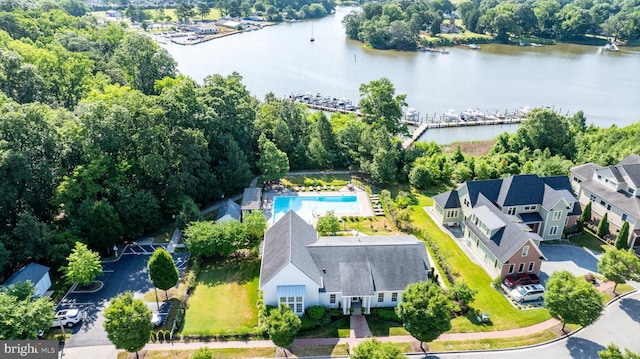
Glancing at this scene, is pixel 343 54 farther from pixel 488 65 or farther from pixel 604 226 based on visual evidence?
pixel 604 226

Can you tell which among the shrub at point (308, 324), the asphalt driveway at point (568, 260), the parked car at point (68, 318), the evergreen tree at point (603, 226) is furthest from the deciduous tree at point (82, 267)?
the evergreen tree at point (603, 226)

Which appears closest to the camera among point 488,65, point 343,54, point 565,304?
point 565,304

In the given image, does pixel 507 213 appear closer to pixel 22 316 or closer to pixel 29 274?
pixel 22 316

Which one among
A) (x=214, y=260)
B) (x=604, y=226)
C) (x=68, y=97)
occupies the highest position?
(x=68, y=97)

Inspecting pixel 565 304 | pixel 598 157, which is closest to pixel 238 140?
pixel 565 304

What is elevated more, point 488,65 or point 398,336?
point 488,65

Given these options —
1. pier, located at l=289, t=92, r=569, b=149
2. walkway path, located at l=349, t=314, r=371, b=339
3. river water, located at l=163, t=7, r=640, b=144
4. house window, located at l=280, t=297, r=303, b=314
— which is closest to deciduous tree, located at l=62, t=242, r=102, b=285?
house window, located at l=280, t=297, r=303, b=314
